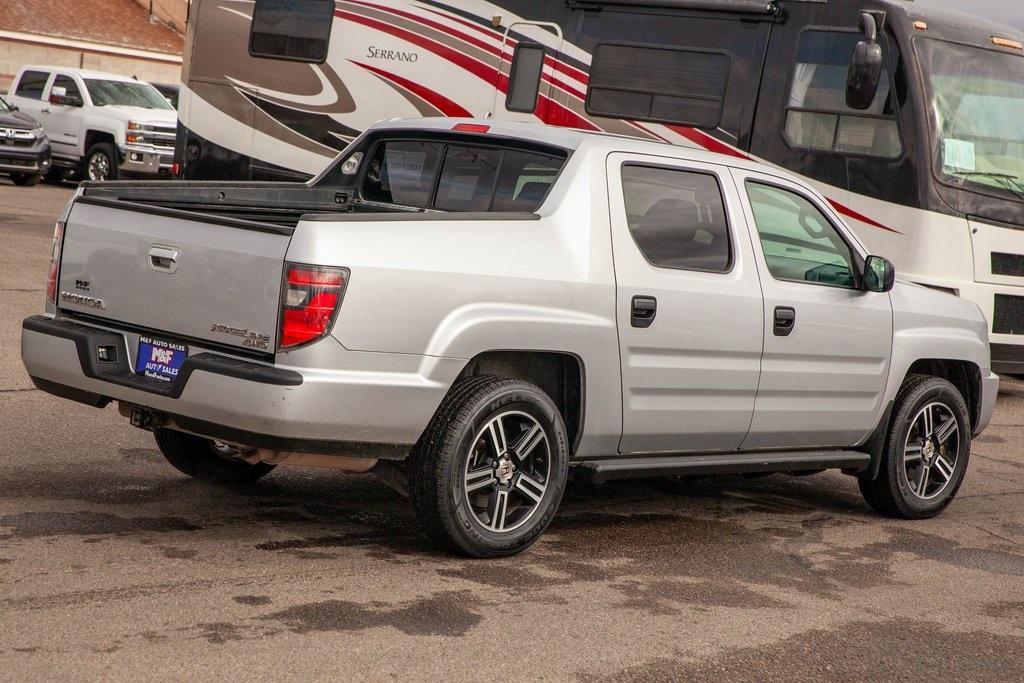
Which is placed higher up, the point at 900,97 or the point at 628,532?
the point at 900,97

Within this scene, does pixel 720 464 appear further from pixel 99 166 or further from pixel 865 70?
pixel 99 166

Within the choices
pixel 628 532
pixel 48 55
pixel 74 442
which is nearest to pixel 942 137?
pixel 628 532

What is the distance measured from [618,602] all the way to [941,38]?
758 cm

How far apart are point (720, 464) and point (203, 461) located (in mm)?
2389

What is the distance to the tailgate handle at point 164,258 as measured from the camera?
568cm

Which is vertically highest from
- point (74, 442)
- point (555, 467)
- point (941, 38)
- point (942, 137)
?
point (941, 38)

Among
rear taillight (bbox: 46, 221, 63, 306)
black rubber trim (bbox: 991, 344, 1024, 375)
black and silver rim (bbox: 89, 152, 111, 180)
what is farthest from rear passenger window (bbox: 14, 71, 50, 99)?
rear taillight (bbox: 46, 221, 63, 306)

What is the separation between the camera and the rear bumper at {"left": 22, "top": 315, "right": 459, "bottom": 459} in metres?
5.33

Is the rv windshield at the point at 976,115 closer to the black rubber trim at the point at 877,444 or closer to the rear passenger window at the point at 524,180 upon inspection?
the black rubber trim at the point at 877,444

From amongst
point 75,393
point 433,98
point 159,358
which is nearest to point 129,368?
point 159,358

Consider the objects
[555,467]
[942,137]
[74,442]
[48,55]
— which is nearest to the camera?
[555,467]

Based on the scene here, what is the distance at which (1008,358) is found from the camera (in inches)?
457

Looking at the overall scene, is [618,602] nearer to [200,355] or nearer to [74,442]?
[200,355]

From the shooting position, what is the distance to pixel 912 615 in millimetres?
5734
